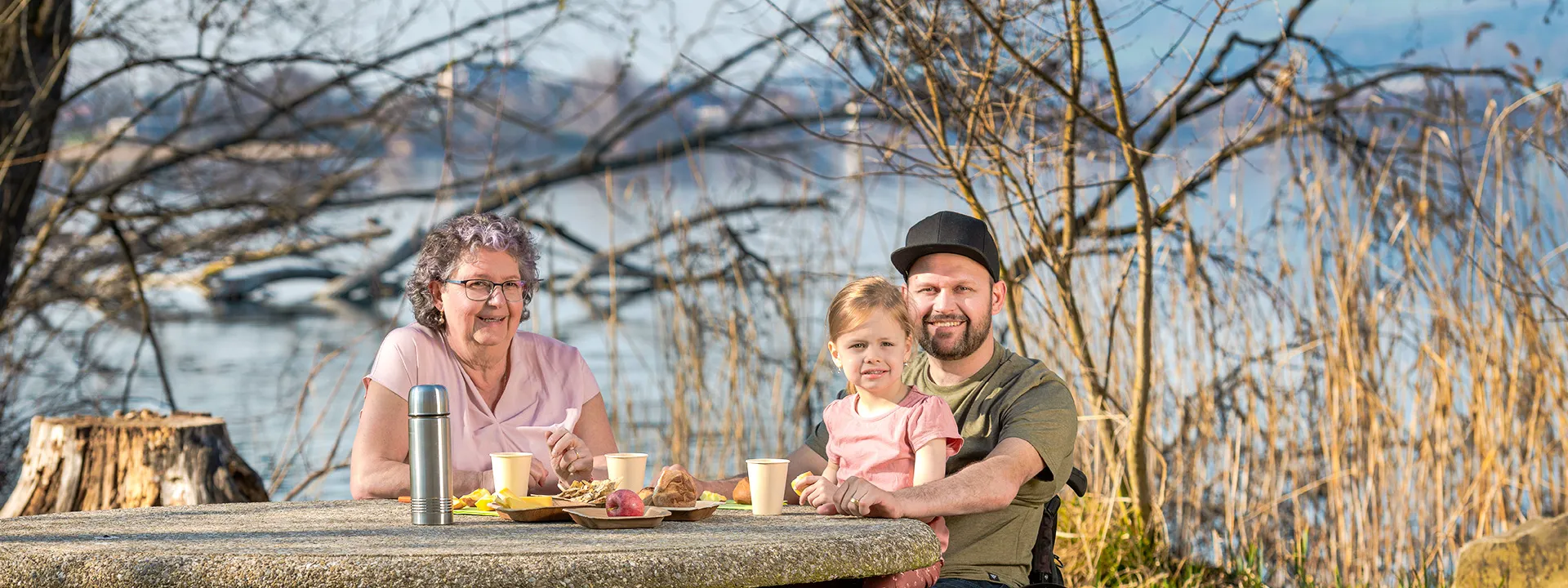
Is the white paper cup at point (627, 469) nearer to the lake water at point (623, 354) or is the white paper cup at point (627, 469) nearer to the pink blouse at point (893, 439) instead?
the pink blouse at point (893, 439)

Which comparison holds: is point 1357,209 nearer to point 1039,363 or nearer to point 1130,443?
point 1130,443

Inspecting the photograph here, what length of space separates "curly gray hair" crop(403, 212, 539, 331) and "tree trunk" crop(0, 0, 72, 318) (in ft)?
11.7

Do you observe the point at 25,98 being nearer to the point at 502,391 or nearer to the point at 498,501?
the point at 502,391

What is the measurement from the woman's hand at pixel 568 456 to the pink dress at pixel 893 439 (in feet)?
1.68

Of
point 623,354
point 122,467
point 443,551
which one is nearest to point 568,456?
point 443,551

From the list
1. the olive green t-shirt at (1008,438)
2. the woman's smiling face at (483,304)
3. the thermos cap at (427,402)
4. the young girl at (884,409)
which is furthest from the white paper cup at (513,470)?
the olive green t-shirt at (1008,438)

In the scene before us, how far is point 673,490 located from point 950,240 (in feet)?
2.42

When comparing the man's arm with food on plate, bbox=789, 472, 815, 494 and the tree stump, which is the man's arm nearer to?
food on plate, bbox=789, 472, 815, 494

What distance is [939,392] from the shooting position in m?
2.82

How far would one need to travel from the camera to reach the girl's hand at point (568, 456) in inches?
109

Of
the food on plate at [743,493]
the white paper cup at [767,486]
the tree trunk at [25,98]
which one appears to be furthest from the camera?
the tree trunk at [25,98]

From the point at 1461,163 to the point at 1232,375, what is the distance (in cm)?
100

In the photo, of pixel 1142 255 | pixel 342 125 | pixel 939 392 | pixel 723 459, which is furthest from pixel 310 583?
pixel 342 125

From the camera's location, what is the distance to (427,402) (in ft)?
7.06
